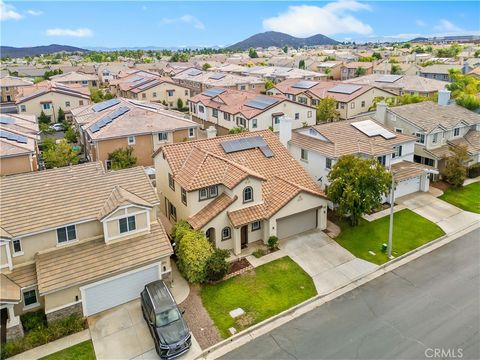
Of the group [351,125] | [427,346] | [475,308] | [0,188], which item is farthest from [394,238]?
[0,188]

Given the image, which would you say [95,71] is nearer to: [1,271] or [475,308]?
[1,271]

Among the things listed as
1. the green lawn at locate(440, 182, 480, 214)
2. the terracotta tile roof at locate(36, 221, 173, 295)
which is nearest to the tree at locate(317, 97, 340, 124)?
the green lawn at locate(440, 182, 480, 214)

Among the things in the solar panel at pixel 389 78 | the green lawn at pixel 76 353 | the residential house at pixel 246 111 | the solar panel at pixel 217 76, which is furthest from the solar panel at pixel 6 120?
the solar panel at pixel 389 78

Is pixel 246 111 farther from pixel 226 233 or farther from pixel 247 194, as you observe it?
pixel 226 233

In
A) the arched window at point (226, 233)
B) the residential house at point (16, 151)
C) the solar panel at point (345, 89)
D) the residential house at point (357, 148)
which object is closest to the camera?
the arched window at point (226, 233)

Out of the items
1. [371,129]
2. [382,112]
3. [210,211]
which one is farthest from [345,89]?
[210,211]

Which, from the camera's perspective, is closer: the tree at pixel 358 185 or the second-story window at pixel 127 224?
the second-story window at pixel 127 224

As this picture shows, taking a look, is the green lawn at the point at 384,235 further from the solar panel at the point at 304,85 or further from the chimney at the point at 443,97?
the solar panel at the point at 304,85
